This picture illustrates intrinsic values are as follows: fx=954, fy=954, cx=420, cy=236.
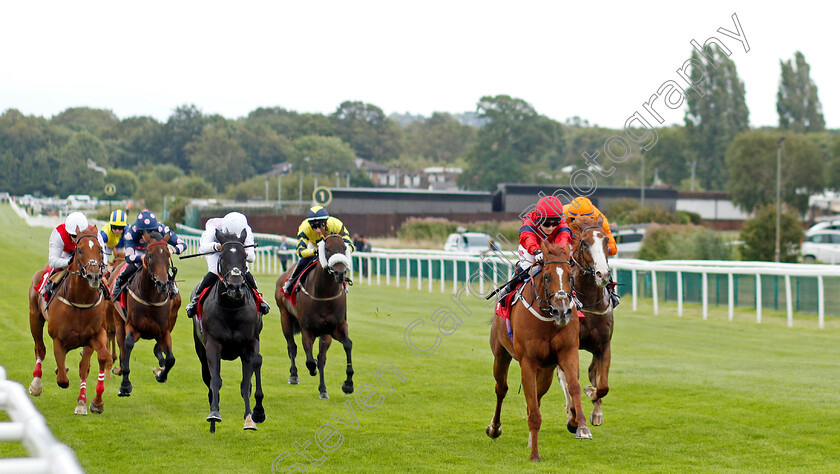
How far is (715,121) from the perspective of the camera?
2891 inches

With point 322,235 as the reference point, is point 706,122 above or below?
above

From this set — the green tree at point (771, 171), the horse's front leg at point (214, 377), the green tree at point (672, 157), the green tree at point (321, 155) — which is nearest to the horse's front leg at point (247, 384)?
the horse's front leg at point (214, 377)

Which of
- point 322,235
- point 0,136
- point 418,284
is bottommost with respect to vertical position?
point 418,284

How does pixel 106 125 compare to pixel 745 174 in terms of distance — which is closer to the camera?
pixel 745 174

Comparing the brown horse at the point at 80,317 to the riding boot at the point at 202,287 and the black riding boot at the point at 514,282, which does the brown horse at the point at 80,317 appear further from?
the black riding boot at the point at 514,282

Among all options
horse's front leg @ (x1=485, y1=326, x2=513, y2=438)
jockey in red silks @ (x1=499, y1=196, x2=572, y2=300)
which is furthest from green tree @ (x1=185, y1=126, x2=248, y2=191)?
jockey in red silks @ (x1=499, y1=196, x2=572, y2=300)

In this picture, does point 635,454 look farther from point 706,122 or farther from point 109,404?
point 706,122

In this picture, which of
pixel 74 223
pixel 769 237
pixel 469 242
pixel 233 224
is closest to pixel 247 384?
pixel 233 224

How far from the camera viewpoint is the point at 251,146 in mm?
85938

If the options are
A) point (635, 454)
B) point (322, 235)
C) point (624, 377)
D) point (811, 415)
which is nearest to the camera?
point (635, 454)

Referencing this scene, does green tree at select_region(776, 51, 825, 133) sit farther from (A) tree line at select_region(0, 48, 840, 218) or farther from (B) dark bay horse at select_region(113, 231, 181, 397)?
(B) dark bay horse at select_region(113, 231, 181, 397)

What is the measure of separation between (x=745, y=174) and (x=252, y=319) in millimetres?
54854

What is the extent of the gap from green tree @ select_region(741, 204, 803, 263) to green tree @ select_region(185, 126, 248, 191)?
51.9 meters

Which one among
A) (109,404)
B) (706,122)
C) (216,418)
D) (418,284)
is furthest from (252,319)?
(706,122)
